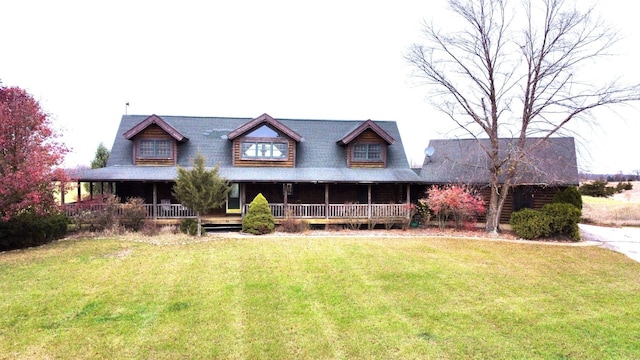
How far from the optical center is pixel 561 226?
17.0 meters

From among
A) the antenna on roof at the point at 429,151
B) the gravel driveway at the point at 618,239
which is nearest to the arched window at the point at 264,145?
the antenna on roof at the point at 429,151

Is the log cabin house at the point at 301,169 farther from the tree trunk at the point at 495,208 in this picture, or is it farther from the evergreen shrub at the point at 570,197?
the tree trunk at the point at 495,208

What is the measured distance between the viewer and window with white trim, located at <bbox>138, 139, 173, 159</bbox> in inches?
795

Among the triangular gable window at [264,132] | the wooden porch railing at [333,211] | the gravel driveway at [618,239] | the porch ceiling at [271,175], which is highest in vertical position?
the triangular gable window at [264,132]

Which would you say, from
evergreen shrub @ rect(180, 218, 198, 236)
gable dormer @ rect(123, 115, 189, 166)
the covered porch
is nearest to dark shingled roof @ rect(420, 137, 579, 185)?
the covered porch

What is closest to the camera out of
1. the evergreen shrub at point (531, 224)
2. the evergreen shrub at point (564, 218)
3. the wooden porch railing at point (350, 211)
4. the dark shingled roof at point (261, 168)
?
the evergreen shrub at point (564, 218)

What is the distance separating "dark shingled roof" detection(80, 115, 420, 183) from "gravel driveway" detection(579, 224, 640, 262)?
9.56 metres

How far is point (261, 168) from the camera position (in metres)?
20.7

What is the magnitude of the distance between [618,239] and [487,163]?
744 centimetres

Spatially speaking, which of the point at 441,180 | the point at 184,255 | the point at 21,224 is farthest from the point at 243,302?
the point at 441,180

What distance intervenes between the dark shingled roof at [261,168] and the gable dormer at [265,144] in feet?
1.78

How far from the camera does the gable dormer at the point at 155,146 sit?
2009cm

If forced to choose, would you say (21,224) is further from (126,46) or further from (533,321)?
(126,46)

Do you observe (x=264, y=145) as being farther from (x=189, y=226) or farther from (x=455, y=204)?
(x=455, y=204)
